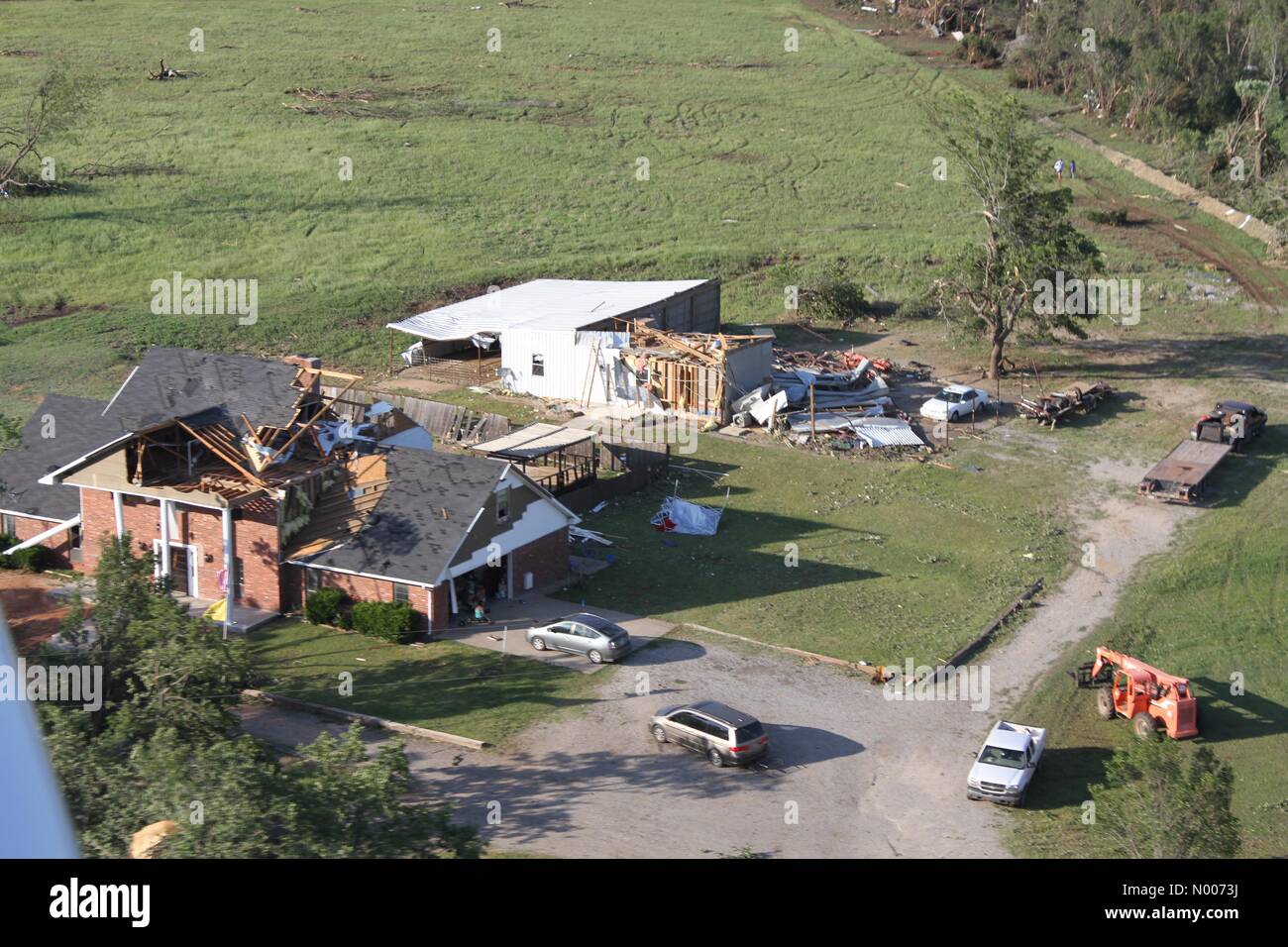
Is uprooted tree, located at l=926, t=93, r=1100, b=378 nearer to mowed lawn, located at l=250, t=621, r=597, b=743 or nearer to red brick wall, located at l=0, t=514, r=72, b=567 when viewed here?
mowed lawn, located at l=250, t=621, r=597, b=743

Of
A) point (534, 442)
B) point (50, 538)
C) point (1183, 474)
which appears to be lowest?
point (50, 538)

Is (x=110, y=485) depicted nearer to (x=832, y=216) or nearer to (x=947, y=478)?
(x=947, y=478)

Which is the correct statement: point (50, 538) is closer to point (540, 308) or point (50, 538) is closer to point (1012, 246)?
point (540, 308)

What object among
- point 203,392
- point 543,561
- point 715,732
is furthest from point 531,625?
point 203,392

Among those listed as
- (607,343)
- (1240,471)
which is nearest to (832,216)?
(607,343)
